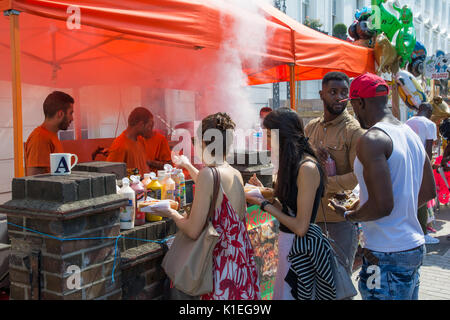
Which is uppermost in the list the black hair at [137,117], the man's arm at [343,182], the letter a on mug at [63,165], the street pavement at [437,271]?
the black hair at [137,117]

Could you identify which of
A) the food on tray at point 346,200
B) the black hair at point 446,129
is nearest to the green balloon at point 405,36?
the black hair at point 446,129

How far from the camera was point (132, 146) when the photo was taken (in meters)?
4.40

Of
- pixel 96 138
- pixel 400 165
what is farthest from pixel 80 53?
pixel 400 165

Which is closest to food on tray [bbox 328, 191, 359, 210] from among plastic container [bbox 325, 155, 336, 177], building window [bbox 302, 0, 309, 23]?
plastic container [bbox 325, 155, 336, 177]

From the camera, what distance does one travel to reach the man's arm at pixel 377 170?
187cm

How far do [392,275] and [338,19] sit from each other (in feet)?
59.1

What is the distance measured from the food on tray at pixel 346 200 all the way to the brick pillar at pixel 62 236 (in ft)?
4.53

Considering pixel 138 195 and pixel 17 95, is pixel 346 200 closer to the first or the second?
pixel 138 195

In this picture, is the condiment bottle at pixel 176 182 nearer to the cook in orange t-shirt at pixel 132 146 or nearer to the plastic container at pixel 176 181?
the plastic container at pixel 176 181

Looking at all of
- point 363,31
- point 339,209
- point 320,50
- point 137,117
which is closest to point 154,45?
point 137,117

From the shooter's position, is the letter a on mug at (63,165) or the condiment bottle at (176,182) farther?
the condiment bottle at (176,182)
